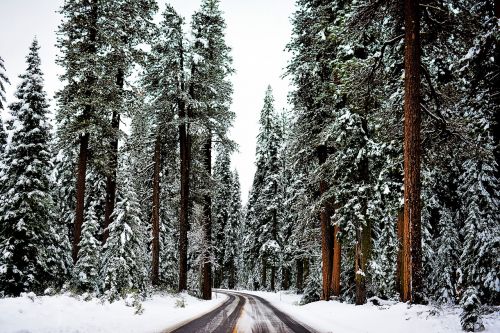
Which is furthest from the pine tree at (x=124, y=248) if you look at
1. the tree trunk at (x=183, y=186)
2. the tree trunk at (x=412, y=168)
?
the tree trunk at (x=412, y=168)

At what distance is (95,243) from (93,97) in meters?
11.9

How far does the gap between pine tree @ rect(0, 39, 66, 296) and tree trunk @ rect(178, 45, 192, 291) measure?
23.5ft

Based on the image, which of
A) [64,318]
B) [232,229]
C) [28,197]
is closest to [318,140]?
[64,318]

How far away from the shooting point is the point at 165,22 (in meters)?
21.5

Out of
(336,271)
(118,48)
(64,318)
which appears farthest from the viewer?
(336,271)

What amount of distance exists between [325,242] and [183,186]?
934cm

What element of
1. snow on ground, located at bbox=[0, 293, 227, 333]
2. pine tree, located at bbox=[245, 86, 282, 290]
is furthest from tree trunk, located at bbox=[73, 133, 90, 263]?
pine tree, located at bbox=[245, 86, 282, 290]

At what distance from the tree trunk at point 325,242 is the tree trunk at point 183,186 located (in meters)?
8.26

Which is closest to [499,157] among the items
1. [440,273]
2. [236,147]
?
[440,273]

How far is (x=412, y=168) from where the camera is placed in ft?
34.5

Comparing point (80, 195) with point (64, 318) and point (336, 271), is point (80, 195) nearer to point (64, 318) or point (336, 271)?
point (64, 318)

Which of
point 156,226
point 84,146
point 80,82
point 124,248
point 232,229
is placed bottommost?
point 232,229

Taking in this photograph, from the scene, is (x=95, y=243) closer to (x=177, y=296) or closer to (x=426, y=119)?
(x=177, y=296)

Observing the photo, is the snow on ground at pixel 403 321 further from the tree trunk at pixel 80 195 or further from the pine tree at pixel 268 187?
the pine tree at pixel 268 187
